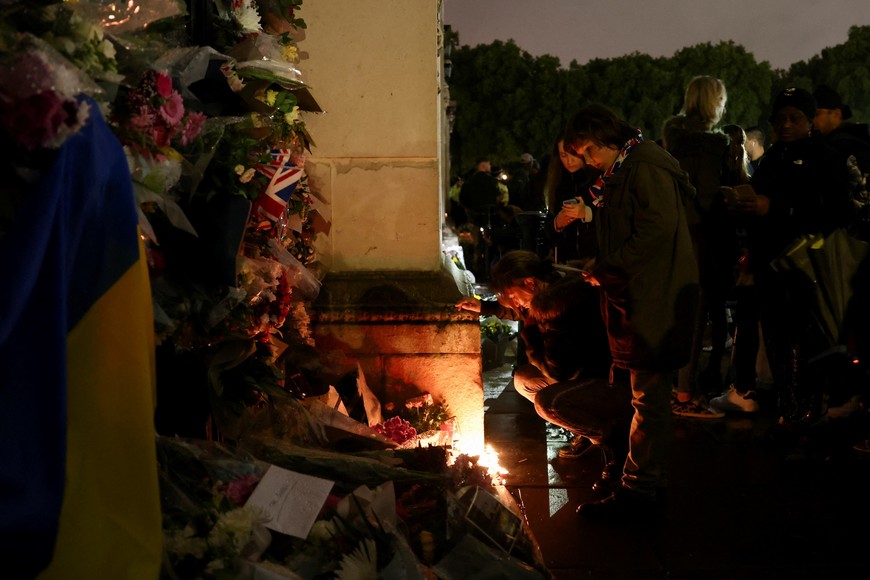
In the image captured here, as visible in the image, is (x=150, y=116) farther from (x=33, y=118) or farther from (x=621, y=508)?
(x=621, y=508)

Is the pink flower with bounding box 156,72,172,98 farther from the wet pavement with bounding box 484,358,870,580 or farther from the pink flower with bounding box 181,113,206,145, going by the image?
the wet pavement with bounding box 484,358,870,580

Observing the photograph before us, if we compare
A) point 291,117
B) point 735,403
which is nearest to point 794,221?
point 735,403

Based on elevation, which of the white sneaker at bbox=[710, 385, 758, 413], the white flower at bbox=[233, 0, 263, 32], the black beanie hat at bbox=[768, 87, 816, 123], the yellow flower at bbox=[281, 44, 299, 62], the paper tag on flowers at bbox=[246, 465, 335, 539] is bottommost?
the white sneaker at bbox=[710, 385, 758, 413]

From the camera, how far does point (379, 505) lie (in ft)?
9.96

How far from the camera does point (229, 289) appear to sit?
128 inches

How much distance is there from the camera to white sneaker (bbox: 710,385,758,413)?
5.99m

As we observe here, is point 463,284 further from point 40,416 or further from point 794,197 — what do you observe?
point 40,416

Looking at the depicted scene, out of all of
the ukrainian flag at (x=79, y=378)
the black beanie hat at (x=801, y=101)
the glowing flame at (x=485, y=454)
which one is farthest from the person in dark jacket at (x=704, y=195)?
the ukrainian flag at (x=79, y=378)

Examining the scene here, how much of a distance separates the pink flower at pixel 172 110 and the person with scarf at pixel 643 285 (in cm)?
203

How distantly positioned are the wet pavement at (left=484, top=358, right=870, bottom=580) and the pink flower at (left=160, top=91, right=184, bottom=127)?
2217 millimetres

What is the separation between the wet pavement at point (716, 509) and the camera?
3.51m

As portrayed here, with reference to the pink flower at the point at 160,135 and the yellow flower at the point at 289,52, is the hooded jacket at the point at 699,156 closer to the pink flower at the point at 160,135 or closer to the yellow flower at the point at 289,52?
the yellow flower at the point at 289,52

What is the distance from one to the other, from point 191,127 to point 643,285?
2139mm

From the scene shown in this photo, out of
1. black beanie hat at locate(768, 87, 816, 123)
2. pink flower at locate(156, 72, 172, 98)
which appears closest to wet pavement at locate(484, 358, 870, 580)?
black beanie hat at locate(768, 87, 816, 123)
